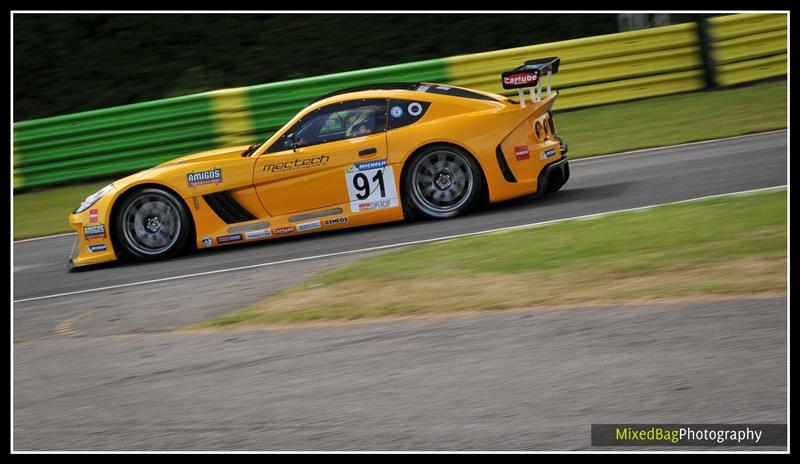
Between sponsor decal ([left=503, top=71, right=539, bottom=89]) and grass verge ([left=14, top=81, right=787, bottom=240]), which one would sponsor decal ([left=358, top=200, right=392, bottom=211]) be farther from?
grass verge ([left=14, top=81, right=787, bottom=240])

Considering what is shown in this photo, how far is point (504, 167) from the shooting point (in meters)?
9.44

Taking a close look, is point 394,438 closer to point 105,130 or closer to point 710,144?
point 710,144

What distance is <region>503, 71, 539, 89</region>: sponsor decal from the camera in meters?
9.24

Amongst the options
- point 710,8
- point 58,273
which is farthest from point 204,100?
point 710,8

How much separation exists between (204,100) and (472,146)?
291 inches

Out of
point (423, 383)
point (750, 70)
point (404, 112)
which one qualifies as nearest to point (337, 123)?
point (404, 112)

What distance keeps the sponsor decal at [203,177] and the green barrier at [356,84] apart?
6.08 metres

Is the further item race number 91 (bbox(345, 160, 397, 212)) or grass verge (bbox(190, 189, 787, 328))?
race number 91 (bbox(345, 160, 397, 212))

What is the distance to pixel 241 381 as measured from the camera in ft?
18.8

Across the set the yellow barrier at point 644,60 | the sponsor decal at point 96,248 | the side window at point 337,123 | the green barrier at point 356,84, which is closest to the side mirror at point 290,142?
the side window at point 337,123

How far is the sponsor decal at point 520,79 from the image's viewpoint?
9242 millimetres

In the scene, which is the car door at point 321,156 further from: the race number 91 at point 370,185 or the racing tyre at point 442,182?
the racing tyre at point 442,182

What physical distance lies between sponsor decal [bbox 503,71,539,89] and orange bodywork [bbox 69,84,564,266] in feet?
0.99

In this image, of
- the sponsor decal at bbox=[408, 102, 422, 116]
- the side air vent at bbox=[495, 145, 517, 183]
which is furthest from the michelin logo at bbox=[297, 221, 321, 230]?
the side air vent at bbox=[495, 145, 517, 183]
